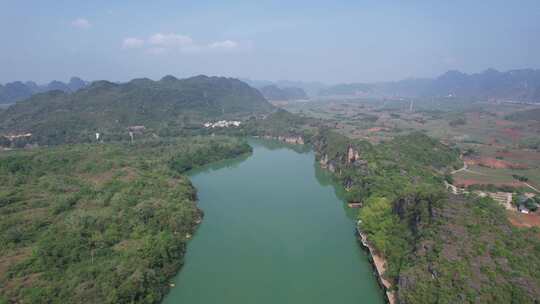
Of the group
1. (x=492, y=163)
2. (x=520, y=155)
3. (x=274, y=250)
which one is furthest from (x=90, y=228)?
(x=520, y=155)

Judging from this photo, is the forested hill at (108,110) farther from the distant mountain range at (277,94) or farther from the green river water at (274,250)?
the distant mountain range at (277,94)

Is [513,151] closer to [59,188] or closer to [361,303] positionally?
[361,303]

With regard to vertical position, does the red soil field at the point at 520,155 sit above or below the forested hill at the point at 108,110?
below

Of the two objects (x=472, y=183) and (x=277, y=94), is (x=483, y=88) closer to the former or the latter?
(x=277, y=94)

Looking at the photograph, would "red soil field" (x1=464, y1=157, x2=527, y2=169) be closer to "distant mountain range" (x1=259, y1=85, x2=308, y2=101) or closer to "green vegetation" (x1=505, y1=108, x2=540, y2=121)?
"green vegetation" (x1=505, y1=108, x2=540, y2=121)

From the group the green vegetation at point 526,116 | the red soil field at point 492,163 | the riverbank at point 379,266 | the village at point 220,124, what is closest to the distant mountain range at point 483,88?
the green vegetation at point 526,116

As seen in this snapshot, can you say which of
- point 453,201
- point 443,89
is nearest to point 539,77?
point 443,89
